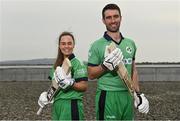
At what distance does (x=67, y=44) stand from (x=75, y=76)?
1.27 ft

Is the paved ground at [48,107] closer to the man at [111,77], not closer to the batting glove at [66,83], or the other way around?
the man at [111,77]

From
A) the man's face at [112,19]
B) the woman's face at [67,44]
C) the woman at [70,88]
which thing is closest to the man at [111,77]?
the man's face at [112,19]

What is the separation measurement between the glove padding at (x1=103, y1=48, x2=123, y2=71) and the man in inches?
1.2

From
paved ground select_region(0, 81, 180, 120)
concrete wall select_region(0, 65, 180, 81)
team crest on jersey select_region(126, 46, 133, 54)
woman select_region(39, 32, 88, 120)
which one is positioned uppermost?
team crest on jersey select_region(126, 46, 133, 54)

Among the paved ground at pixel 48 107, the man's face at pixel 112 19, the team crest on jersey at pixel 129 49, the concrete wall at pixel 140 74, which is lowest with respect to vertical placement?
the concrete wall at pixel 140 74

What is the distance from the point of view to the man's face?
4832 millimetres

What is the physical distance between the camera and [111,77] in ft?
15.9

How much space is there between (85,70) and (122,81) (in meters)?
0.46

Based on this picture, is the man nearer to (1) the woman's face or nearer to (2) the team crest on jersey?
(2) the team crest on jersey

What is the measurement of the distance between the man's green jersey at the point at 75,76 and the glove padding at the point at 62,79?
0.25 feet

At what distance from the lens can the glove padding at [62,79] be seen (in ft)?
15.7

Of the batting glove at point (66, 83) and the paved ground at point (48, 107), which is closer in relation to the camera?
the batting glove at point (66, 83)

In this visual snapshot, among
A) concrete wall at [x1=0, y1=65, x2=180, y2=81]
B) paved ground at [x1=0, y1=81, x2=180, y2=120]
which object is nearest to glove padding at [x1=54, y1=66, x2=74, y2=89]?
paved ground at [x1=0, y1=81, x2=180, y2=120]

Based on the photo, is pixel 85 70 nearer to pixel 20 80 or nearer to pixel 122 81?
pixel 122 81
